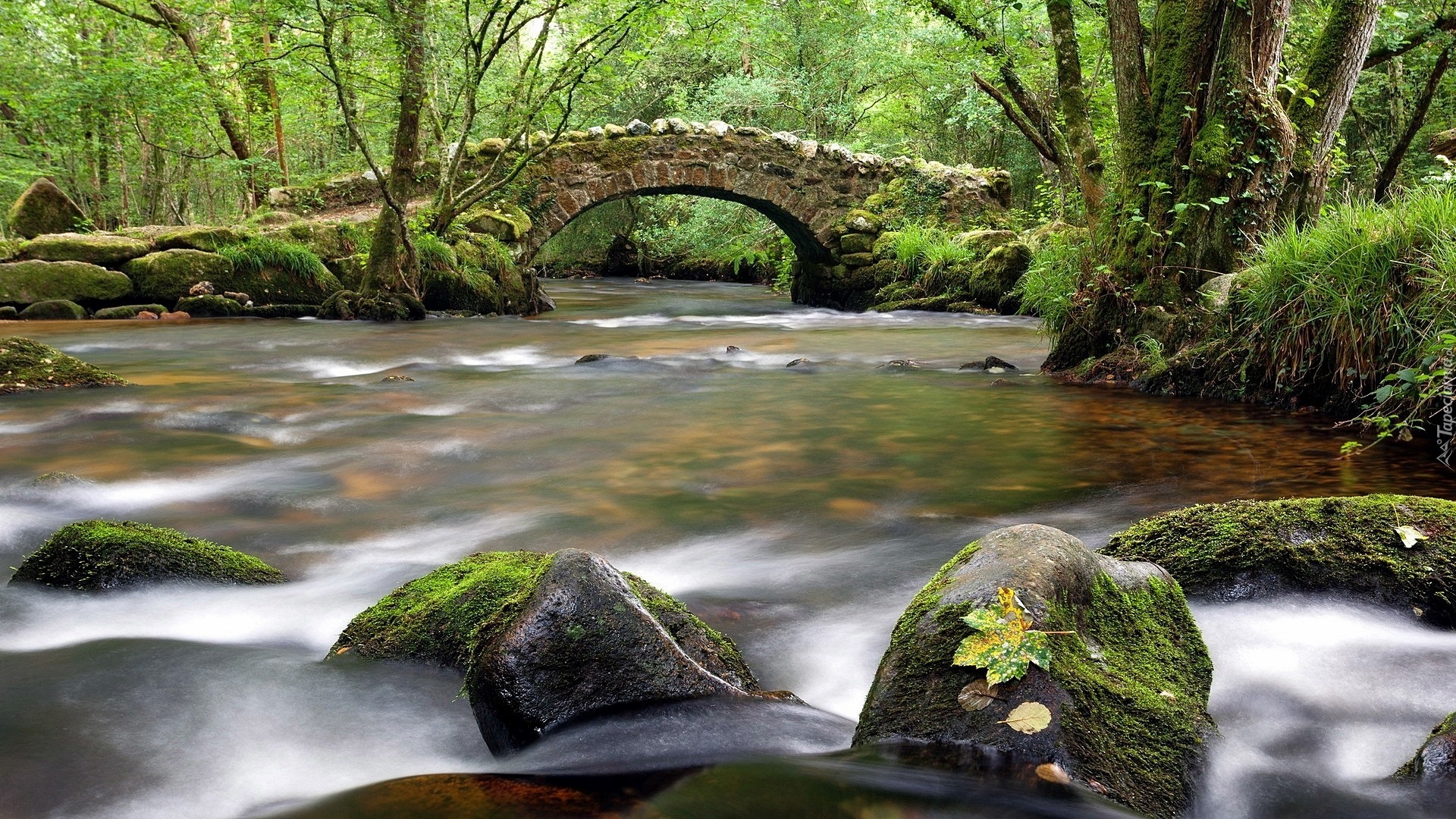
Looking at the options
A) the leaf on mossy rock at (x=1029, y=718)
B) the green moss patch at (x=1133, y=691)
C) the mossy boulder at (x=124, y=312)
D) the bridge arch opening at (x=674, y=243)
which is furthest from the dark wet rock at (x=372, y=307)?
the leaf on mossy rock at (x=1029, y=718)

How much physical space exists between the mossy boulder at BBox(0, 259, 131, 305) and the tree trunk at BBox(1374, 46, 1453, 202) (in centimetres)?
1452

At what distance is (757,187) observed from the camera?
17422mm

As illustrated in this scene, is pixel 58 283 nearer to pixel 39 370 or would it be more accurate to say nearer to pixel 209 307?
pixel 209 307

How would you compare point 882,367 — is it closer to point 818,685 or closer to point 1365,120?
point 818,685

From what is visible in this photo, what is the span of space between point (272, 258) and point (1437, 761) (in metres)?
13.4

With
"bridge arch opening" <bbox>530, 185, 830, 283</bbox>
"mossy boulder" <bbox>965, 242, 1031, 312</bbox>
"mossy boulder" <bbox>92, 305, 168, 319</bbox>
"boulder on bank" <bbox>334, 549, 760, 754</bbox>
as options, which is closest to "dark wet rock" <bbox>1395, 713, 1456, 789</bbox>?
"boulder on bank" <bbox>334, 549, 760, 754</bbox>

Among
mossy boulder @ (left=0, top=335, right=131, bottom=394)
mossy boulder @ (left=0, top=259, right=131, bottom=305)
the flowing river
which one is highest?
mossy boulder @ (left=0, top=259, right=131, bottom=305)

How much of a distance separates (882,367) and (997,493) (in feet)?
14.6

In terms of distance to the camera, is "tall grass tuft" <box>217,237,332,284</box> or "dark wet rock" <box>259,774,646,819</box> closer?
"dark wet rock" <box>259,774,646,819</box>

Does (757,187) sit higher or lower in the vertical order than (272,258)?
higher

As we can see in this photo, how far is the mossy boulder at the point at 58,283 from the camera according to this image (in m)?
11.4

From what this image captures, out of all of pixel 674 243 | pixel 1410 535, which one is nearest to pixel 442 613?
pixel 1410 535

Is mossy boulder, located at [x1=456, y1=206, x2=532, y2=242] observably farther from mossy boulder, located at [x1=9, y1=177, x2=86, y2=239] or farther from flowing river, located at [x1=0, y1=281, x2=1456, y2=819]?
flowing river, located at [x1=0, y1=281, x2=1456, y2=819]

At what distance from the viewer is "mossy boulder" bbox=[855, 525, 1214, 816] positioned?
174 cm
